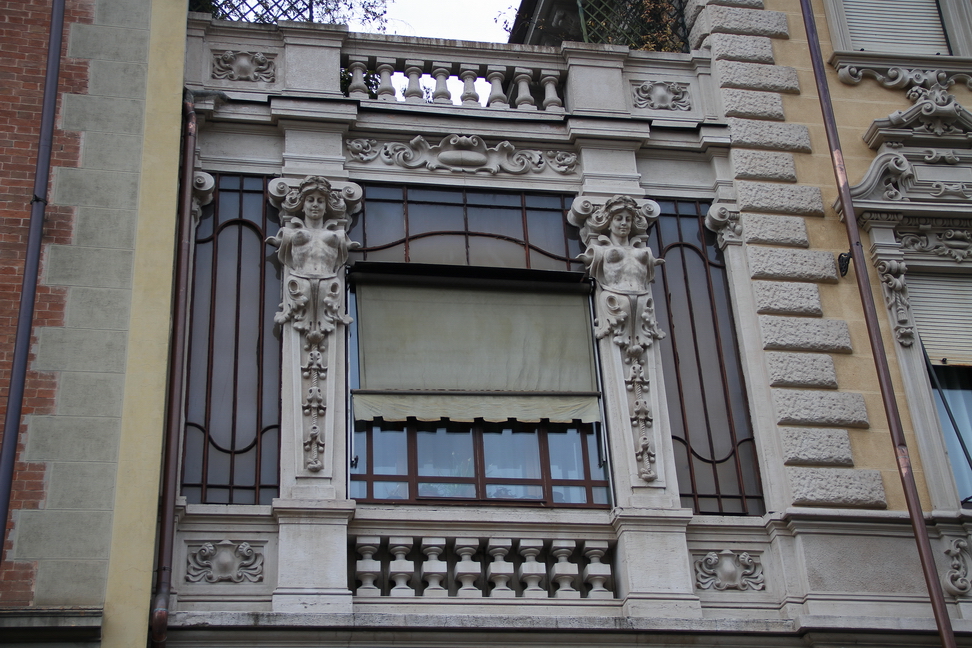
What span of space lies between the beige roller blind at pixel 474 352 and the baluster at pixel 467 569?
133cm

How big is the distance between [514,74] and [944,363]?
573 centimetres

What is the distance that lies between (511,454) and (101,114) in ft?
16.7

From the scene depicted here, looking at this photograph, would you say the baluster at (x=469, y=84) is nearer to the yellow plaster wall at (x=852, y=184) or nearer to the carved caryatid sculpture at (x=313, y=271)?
the carved caryatid sculpture at (x=313, y=271)

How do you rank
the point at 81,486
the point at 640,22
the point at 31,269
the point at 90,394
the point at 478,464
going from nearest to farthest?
the point at 81,486
the point at 31,269
the point at 90,394
the point at 478,464
the point at 640,22

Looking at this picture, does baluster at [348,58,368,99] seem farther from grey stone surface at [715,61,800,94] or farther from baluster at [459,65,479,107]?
grey stone surface at [715,61,800,94]

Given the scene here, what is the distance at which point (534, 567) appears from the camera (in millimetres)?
11469

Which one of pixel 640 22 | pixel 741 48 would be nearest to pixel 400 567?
pixel 741 48

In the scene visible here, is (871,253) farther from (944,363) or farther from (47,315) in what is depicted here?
(47,315)

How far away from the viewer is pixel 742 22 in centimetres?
1504

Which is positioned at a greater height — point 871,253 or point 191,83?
point 191,83

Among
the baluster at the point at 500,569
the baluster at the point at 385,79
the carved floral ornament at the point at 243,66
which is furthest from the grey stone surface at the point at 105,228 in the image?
the baluster at the point at 500,569

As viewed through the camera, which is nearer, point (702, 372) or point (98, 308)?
point (98, 308)

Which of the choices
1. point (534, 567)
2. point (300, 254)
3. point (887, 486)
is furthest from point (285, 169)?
point (887, 486)

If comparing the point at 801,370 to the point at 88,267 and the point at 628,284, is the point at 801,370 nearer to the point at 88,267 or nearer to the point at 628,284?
the point at 628,284
